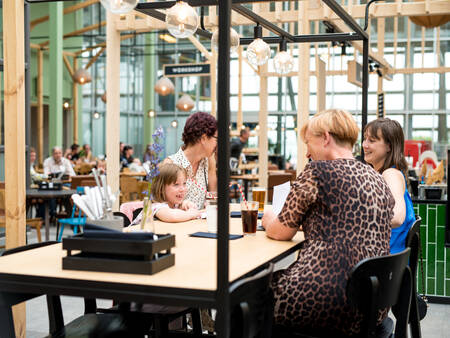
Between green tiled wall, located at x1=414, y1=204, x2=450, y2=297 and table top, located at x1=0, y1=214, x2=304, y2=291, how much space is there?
284 cm

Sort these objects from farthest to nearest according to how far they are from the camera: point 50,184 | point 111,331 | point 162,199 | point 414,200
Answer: point 50,184 → point 414,200 → point 162,199 → point 111,331

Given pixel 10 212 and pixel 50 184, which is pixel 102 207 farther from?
pixel 50 184

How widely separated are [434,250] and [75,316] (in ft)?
10.0

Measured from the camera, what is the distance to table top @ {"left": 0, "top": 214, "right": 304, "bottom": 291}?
198 centimetres

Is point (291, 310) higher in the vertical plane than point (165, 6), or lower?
lower

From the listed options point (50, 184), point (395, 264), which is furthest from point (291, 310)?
point (50, 184)

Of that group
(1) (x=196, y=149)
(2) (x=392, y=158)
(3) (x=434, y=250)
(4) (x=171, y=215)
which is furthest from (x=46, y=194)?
(2) (x=392, y=158)

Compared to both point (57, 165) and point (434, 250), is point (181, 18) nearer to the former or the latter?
point (434, 250)

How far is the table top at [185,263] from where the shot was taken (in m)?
1.98

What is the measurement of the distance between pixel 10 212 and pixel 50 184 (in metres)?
5.02

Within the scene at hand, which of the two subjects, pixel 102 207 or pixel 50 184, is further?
pixel 50 184

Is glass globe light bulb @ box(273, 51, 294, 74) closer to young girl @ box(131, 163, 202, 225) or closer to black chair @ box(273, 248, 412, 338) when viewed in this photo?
young girl @ box(131, 163, 202, 225)

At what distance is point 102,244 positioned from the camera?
6.86 ft

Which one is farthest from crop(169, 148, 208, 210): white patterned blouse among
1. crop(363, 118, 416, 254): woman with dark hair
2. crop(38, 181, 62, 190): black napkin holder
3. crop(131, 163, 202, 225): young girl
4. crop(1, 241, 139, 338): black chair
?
crop(38, 181, 62, 190): black napkin holder
